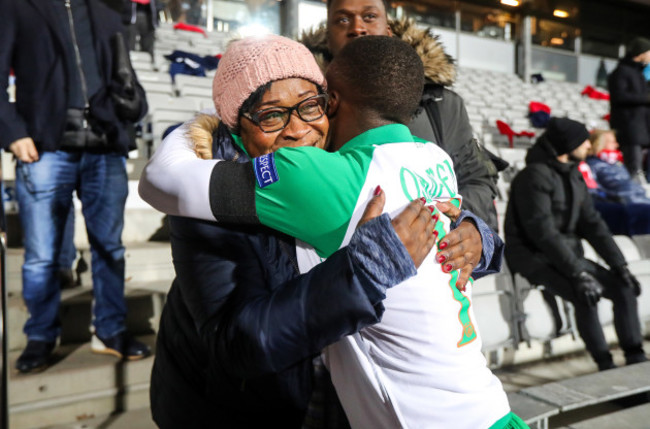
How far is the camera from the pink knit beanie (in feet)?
3.87

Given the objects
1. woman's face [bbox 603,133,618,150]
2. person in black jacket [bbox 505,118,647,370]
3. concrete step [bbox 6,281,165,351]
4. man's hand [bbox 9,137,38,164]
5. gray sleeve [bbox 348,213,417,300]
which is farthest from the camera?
woman's face [bbox 603,133,618,150]

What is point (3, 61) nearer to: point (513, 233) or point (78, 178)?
point (78, 178)

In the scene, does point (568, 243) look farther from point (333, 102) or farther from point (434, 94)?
A: point (333, 102)

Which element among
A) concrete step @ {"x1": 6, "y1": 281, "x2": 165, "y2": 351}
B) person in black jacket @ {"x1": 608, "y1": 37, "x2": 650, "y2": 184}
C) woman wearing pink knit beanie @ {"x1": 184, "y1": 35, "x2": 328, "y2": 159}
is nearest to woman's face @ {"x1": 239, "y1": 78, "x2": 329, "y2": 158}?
woman wearing pink knit beanie @ {"x1": 184, "y1": 35, "x2": 328, "y2": 159}

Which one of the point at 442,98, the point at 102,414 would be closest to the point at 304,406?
the point at 442,98

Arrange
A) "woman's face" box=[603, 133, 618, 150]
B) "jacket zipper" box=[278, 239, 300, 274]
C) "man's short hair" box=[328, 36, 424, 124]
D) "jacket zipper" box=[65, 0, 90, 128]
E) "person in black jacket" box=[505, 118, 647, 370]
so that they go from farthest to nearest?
1. "woman's face" box=[603, 133, 618, 150]
2. "person in black jacket" box=[505, 118, 647, 370]
3. "jacket zipper" box=[65, 0, 90, 128]
4. "man's short hair" box=[328, 36, 424, 124]
5. "jacket zipper" box=[278, 239, 300, 274]

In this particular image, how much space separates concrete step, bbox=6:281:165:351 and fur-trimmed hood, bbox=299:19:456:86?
5.54ft

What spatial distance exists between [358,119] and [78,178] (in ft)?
6.22

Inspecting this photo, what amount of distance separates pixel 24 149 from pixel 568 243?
3.33 metres

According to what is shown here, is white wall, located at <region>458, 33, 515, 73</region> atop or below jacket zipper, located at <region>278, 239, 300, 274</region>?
atop

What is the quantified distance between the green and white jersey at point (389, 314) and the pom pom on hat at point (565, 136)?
3.29 m

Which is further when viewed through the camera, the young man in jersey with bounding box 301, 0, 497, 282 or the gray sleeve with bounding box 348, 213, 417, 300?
the young man in jersey with bounding box 301, 0, 497, 282

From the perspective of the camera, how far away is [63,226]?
254 centimetres

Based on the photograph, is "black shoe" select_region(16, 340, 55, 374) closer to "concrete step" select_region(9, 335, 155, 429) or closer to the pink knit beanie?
"concrete step" select_region(9, 335, 155, 429)
